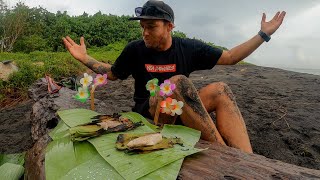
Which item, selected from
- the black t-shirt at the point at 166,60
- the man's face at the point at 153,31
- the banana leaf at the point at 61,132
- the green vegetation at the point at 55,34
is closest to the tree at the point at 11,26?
the green vegetation at the point at 55,34

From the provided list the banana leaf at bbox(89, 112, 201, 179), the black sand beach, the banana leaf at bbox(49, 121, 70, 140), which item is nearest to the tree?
the black sand beach

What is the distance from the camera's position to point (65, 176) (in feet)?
5.49

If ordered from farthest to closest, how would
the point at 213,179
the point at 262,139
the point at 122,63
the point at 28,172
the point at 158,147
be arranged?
the point at 262,139, the point at 122,63, the point at 28,172, the point at 158,147, the point at 213,179

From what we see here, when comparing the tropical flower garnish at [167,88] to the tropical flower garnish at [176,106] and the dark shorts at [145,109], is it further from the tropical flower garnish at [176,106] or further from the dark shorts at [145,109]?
the dark shorts at [145,109]

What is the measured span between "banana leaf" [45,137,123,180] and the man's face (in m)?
1.25

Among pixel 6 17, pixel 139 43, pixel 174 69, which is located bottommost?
pixel 174 69

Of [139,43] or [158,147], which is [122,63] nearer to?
[139,43]

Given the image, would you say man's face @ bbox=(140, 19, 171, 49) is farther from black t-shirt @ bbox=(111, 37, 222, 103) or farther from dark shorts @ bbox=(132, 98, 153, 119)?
dark shorts @ bbox=(132, 98, 153, 119)

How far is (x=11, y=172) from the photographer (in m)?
2.53

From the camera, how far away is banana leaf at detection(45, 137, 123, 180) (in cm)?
166

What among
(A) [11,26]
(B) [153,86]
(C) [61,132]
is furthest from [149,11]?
(A) [11,26]

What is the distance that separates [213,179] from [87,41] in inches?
503

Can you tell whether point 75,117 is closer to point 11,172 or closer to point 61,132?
point 61,132

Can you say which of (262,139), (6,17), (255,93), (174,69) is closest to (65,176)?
(174,69)
